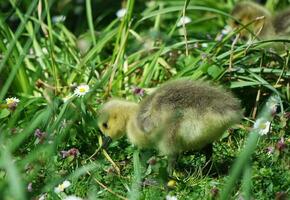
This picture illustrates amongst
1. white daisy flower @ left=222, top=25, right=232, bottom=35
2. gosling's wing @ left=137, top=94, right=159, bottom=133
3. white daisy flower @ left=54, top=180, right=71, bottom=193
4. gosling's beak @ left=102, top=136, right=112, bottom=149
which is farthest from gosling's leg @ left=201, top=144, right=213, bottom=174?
white daisy flower @ left=222, top=25, right=232, bottom=35

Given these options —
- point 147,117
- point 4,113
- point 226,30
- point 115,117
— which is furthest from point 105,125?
point 226,30

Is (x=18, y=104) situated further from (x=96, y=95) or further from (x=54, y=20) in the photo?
(x=54, y=20)

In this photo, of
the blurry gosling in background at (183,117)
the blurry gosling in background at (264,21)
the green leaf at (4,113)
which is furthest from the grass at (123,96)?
the blurry gosling in background at (264,21)

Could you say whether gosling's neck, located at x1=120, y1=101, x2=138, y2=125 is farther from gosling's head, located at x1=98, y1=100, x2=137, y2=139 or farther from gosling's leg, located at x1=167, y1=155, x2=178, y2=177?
gosling's leg, located at x1=167, y1=155, x2=178, y2=177

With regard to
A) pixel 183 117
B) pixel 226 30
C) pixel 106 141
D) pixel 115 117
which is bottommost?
pixel 226 30

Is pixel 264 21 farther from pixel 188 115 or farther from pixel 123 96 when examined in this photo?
pixel 188 115

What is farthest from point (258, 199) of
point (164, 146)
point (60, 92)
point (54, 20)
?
point (54, 20)
